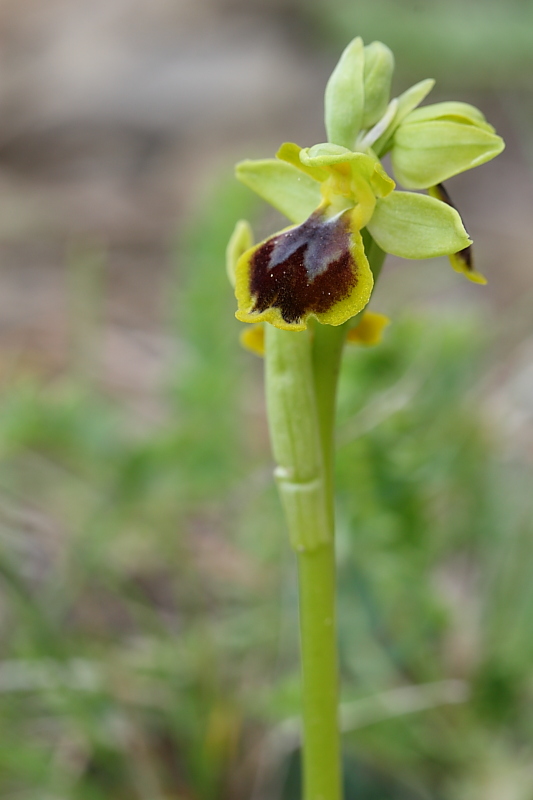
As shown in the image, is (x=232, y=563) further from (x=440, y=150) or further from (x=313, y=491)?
(x=440, y=150)

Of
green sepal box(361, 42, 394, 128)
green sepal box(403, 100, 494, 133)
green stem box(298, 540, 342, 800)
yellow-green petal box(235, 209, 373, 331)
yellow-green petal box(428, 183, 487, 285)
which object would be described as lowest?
green stem box(298, 540, 342, 800)

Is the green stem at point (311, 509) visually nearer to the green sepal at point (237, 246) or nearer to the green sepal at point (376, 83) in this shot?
the green sepal at point (237, 246)

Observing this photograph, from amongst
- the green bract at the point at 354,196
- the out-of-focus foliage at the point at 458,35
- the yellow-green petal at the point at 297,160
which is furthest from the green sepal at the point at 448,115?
the out-of-focus foliage at the point at 458,35

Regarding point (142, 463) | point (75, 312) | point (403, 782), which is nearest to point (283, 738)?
point (403, 782)

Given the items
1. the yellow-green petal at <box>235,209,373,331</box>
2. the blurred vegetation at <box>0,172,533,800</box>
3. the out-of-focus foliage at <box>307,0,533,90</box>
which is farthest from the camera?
the out-of-focus foliage at <box>307,0,533,90</box>

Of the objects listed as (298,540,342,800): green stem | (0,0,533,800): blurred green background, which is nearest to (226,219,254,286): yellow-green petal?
(298,540,342,800): green stem

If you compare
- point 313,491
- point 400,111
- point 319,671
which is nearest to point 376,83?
point 400,111

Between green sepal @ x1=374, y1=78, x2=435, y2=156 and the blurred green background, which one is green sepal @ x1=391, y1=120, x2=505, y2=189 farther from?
the blurred green background
